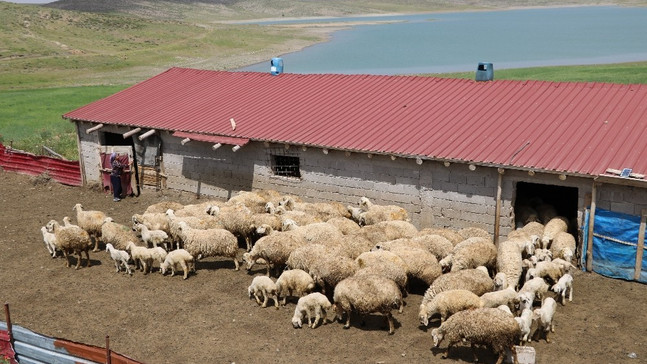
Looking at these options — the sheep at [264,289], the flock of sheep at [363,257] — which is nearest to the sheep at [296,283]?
the flock of sheep at [363,257]

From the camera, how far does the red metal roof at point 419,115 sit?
1888 cm

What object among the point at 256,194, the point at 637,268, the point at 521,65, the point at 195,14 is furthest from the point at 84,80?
the point at 195,14

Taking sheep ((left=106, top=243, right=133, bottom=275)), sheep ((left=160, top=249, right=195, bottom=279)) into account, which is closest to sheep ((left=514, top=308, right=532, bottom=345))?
sheep ((left=160, top=249, right=195, bottom=279))

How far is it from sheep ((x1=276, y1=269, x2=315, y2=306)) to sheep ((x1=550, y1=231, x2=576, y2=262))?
631 centimetres

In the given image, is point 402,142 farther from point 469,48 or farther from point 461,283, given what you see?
point 469,48

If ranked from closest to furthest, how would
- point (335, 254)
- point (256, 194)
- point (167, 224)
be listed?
point (335, 254), point (167, 224), point (256, 194)

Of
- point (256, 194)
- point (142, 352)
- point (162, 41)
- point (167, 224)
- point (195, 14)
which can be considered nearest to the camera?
point (142, 352)

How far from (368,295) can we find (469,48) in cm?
9303

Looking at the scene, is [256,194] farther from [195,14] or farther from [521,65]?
[195,14]

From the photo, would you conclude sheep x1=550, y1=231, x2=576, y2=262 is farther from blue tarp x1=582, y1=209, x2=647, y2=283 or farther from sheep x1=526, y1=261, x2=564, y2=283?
sheep x1=526, y1=261, x2=564, y2=283

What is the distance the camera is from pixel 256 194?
73.0 ft

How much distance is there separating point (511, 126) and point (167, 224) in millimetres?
10740

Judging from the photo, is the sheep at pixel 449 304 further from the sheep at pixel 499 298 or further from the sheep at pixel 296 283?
the sheep at pixel 296 283

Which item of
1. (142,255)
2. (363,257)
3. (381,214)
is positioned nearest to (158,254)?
(142,255)
